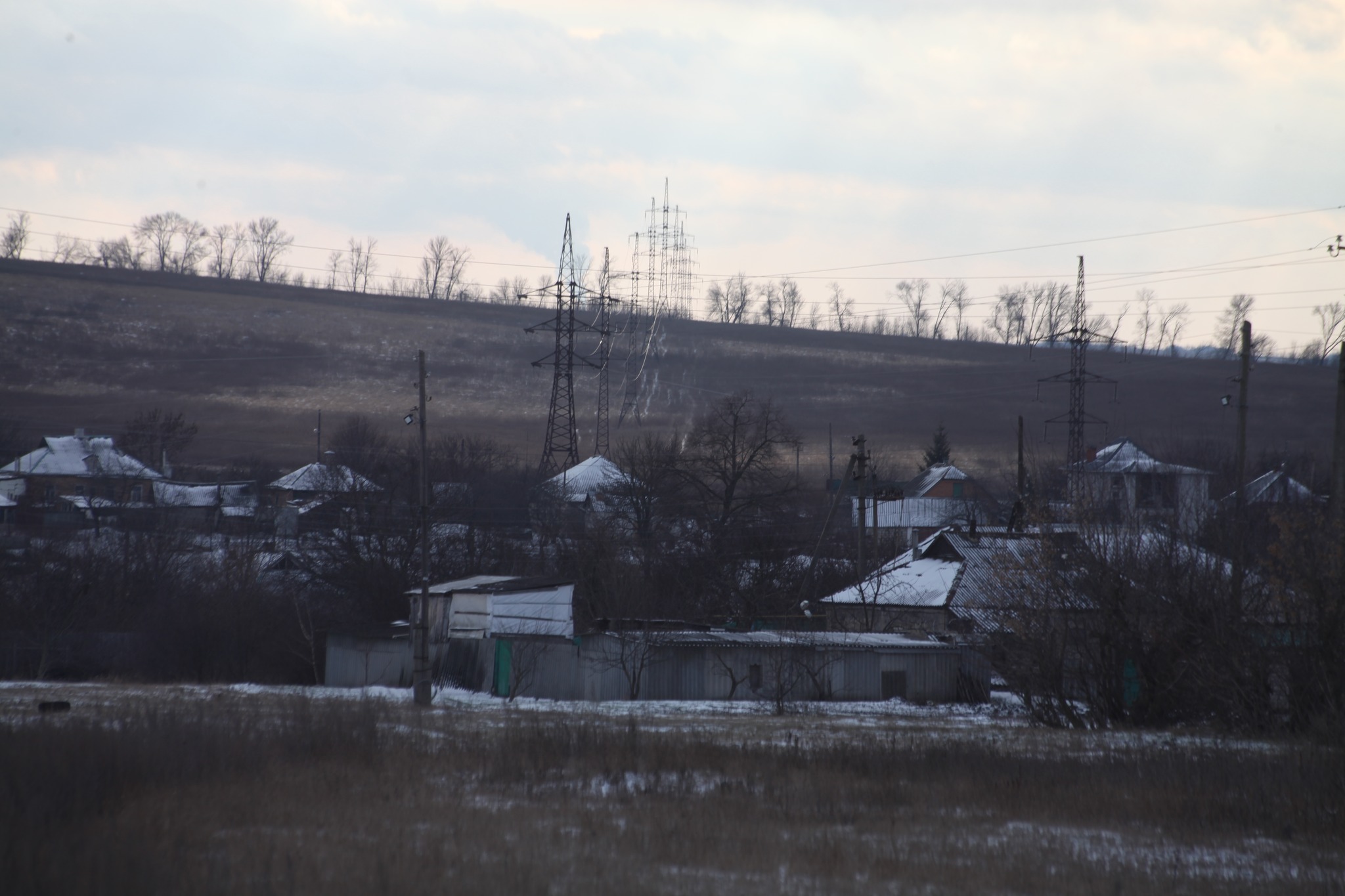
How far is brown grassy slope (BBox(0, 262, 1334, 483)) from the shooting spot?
80.0 metres

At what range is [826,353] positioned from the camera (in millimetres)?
102438

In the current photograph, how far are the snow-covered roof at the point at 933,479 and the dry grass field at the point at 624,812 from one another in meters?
58.9

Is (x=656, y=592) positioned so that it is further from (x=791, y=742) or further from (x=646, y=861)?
(x=646, y=861)

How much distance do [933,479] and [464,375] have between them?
138ft

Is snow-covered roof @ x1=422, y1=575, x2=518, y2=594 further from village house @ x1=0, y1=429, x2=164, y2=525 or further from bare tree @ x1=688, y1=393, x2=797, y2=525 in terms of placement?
village house @ x1=0, y1=429, x2=164, y2=525

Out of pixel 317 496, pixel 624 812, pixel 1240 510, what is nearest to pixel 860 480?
pixel 1240 510

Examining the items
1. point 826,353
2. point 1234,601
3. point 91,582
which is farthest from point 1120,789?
point 826,353

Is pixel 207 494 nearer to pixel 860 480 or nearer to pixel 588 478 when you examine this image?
pixel 588 478

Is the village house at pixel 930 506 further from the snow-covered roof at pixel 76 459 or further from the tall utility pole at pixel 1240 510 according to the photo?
the snow-covered roof at pixel 76 459

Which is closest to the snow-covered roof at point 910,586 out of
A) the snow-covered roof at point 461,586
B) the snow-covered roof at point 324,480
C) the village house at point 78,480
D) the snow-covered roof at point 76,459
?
the snow-covered roof at point 461,586

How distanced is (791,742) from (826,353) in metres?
87.5

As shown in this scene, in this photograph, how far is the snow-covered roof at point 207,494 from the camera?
5991 centimetres

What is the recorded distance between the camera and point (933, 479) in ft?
248

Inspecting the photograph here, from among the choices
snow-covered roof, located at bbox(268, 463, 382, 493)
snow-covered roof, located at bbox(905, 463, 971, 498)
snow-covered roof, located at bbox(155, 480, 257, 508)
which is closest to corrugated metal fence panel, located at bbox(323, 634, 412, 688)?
snow-covered roof, located at bbox(268, 463, 382, 493)
